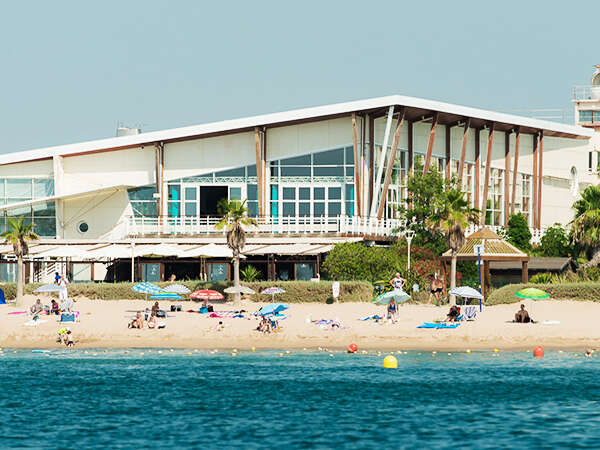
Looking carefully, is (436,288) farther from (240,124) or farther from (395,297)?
(240,124)

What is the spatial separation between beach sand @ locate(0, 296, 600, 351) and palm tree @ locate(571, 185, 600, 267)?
11715 millimetres

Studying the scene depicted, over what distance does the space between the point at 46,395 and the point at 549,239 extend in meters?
38.5

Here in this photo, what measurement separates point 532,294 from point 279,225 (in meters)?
18.5

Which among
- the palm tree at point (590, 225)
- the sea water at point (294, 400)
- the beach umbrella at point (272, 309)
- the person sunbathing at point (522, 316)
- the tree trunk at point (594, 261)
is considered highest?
the palm tree at point (590, 225)

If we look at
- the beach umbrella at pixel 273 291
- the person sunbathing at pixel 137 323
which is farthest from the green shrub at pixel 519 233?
the person sunbathing at pixel 137 323

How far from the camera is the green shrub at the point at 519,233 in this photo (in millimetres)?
67250

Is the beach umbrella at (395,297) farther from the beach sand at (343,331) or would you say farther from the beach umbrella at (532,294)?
the beach umbrella at (532,294)

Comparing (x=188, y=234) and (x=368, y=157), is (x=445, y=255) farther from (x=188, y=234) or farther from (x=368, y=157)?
(x=188, y=234)

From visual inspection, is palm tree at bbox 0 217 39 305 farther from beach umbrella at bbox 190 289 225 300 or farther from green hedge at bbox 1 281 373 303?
beach umbrella at bbox 190 289 225 300

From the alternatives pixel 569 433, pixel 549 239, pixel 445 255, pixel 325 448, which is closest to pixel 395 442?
pixel 325 448

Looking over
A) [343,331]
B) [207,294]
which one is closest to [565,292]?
[343,331]

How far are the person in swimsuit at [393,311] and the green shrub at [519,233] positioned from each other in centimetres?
2354

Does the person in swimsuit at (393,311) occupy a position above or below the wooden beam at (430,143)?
below

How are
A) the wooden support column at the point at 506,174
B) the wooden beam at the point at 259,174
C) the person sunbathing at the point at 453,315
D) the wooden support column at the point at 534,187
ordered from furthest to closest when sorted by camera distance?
the wooden support column at the point at 534,187 → the wooden support column at the point at 506,174 → the wooden beam at the point at 259,174 → the person sunbathing at the point at 453,315
